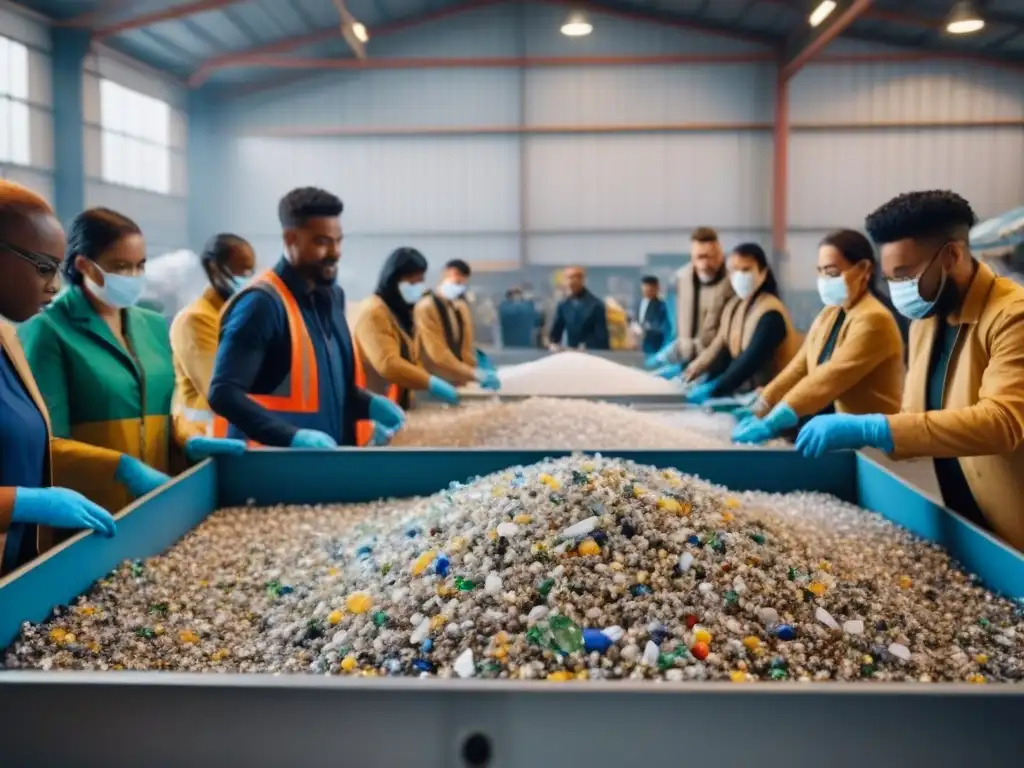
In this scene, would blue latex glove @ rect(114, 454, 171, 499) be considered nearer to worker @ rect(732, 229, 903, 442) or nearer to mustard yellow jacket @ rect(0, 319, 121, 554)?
mustard yellow jacket @ rect(0, 319, 121, 554)

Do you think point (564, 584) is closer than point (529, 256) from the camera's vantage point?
Yes

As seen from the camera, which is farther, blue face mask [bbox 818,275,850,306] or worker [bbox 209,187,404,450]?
blue face mask [bbox 818,275,850,306]

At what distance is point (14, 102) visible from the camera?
9383 mm

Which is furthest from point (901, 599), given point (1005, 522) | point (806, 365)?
point (806, 365)

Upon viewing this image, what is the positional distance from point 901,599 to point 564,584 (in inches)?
23.9

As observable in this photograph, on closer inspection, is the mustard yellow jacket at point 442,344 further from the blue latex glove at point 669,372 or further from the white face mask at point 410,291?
the blue latex glove at point 669,372

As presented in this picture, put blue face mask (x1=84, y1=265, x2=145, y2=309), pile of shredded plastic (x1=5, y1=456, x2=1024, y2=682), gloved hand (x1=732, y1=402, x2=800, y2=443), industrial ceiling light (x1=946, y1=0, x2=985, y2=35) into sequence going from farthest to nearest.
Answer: industrial ceiling light (x1=946, y1=0, x2=985, y2=35) → gloved hand (x1=732, y1=402, x2=800, y2=443) → blue face mask (x1=84, y1=265, x2=145, y2=309) → pile of shredded plastic (x1=5, y1=456, x2=1024, y2=682)

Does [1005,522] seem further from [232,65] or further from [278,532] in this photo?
[232,65]

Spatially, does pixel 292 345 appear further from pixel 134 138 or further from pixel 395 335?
pixel 134 138

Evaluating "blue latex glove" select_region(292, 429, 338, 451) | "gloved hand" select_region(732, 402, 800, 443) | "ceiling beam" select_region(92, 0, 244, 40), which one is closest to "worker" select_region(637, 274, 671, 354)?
"ceiling beam" select_region(92, 0, 244, 40)

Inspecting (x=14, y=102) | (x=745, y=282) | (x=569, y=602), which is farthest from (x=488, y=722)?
(x=14, y=102)

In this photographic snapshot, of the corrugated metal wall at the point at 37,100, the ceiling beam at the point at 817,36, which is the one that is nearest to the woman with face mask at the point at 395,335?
the corrugated metal wall at the point at 37,100

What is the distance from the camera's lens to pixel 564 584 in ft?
4.44

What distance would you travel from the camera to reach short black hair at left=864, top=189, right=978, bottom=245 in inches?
76.6
